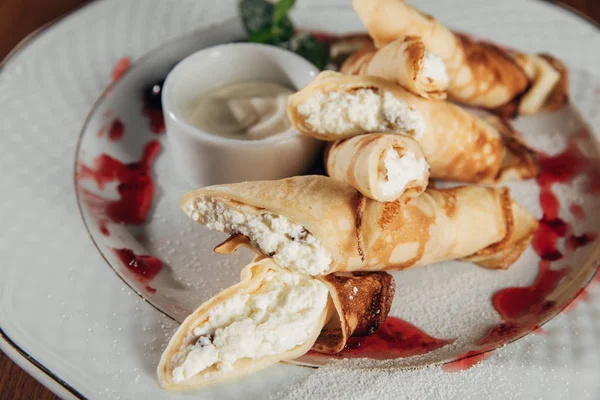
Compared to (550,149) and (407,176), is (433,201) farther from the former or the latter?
(550,149)

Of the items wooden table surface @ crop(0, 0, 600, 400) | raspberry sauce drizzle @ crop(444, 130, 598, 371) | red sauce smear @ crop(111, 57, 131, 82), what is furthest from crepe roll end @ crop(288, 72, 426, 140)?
wooden table surface @ crop(0, 0, 600, 400)

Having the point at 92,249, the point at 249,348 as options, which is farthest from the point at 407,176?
the point at 92,249

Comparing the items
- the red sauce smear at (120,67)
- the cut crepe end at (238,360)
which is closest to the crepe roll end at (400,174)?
the cut crepe end at (238,360)

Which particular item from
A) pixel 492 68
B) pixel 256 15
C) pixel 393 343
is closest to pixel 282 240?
pixel 393 343

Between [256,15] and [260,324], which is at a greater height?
[256,15]

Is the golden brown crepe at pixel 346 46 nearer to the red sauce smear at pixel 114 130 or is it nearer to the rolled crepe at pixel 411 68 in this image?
the rolled crepe at pixel 411 68

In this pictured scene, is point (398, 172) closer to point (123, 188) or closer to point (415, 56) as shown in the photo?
point (415, 56)

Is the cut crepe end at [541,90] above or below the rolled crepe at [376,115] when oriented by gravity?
below

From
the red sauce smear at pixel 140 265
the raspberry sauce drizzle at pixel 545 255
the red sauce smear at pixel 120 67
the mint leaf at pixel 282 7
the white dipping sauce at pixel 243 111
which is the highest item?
the mint leaf at pixel 282 7
